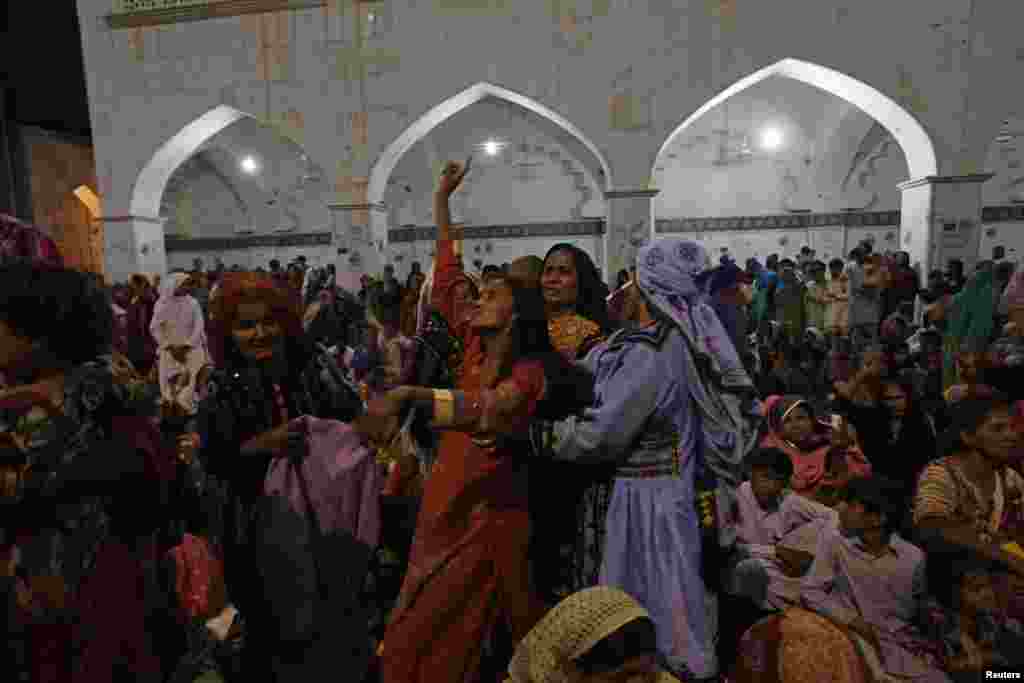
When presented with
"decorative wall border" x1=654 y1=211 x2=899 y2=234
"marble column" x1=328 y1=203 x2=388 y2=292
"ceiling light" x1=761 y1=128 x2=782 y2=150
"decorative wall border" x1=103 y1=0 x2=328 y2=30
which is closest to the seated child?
"marble column" x1=328 y1=203 x2=388 y2=292

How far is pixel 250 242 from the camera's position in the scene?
15.3 metres

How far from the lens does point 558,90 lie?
931cm

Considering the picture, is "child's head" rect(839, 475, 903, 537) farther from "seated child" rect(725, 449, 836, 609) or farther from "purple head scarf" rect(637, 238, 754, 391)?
"purple head scarf" rect(637, 238, 754, 391)

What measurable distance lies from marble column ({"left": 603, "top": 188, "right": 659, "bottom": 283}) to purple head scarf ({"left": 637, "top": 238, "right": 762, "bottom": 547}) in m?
7.53

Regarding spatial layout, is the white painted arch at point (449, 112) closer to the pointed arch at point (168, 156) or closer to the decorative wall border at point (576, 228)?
the pointed arch at point (168, 156)

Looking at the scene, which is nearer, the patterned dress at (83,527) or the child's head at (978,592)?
the patterned dress at (83,527)

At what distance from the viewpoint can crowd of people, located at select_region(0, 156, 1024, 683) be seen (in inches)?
55.9

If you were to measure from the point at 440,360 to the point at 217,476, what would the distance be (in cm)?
97

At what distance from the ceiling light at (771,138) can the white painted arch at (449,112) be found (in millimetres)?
5795

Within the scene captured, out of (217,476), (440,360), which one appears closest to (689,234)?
(440,360)

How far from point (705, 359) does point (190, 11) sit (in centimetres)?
1126

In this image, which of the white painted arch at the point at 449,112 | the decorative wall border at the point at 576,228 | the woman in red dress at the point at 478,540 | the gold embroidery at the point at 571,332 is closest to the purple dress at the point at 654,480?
the woman in red dress at the point at 478,540

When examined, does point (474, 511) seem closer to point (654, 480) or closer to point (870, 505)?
point (654, 480)

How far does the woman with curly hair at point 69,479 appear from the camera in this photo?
1.36 meters
